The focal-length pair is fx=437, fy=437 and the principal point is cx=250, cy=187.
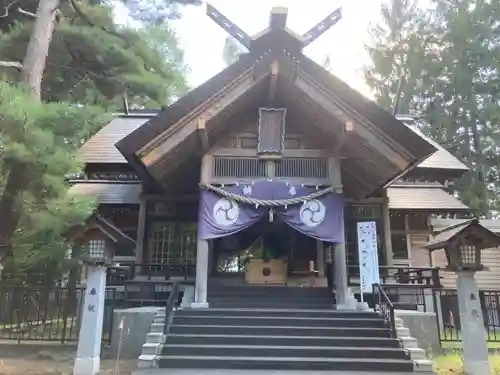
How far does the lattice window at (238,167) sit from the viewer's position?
977 centimetres

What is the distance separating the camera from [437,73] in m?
23.9

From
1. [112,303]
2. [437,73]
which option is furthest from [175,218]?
[437,73]

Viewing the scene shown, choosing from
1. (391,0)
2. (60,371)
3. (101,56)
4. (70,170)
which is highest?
(391,0)

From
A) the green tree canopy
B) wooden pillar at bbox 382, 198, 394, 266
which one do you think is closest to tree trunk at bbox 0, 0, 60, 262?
the green tree canopy

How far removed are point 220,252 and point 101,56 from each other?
627 cm

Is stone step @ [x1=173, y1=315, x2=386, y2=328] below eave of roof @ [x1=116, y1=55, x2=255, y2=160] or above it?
below

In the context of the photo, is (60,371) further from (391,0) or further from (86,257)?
(391,0)

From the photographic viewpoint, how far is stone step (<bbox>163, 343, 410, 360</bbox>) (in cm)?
709

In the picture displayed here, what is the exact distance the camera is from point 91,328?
6969 mm

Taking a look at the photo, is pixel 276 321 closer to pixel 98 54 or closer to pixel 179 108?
pixel 179 108

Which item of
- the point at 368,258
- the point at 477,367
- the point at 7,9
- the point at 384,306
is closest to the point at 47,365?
the point at 384,306

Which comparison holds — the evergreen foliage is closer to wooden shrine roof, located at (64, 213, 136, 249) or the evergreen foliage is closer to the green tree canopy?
the green tree canopy

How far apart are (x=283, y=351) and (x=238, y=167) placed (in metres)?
4.18

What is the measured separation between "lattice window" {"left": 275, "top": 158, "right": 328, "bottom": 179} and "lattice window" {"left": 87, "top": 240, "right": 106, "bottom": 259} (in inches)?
162
